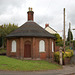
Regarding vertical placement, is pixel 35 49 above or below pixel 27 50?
above

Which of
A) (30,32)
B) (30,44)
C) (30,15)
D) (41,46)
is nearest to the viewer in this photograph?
(30,44)

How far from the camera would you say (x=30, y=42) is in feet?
77.4

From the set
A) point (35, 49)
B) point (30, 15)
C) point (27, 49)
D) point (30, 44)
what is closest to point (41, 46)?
point (35, 49)

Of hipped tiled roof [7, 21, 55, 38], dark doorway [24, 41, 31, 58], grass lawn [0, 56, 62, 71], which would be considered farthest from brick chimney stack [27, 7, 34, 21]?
grass lawn [0, 56, 62, 71]

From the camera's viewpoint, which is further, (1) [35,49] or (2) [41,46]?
(2) [41,46]

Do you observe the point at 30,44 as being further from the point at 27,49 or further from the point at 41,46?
the point at 41,46

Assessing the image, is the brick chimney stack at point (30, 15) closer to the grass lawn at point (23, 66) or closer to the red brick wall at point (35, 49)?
the red brick wall at point (35, 49)

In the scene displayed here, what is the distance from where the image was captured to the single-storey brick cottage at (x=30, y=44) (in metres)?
23.2

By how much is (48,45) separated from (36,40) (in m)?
2.85

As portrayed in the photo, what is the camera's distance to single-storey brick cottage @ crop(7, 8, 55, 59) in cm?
2317

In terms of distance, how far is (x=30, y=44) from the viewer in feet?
77.4

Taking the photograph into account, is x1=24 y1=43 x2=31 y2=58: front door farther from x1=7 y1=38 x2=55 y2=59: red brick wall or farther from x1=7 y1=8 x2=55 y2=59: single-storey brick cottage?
x1=7 y1=38 x2=55 y2=59: red brick wall

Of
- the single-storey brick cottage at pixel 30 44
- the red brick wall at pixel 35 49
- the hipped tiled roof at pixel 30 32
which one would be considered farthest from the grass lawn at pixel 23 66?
the hipped tiled roof at pixel 30 32

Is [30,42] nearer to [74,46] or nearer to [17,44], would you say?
[17,44]
